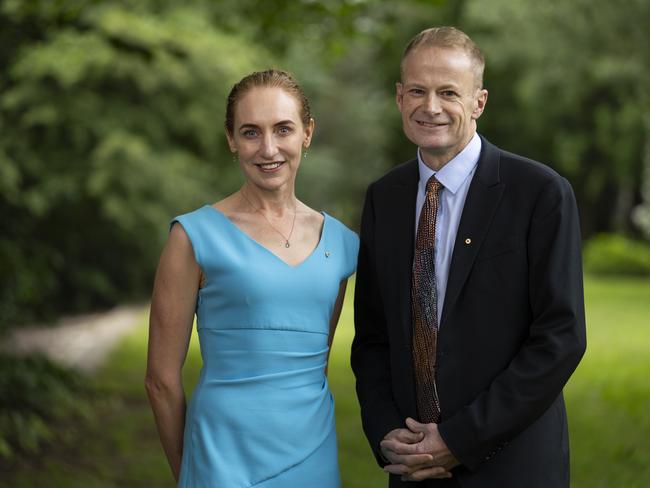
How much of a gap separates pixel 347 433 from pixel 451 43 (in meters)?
5.72

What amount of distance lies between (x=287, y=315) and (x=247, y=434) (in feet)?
1.21

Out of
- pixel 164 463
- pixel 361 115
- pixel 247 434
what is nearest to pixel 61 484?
pixel 164 463

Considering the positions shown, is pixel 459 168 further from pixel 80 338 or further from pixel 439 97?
pixel 80 338

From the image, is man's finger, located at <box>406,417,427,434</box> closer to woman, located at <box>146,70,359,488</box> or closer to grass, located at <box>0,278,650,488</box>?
woman, located at <box>146,70,359,488</box>

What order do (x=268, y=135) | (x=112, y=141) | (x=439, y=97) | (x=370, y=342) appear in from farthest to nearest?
(x=112, y=141) → (x=370, y=342) → (x=268, y=135) → (x=439, y=97)

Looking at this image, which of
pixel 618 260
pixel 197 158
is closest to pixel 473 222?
pixel 197 158

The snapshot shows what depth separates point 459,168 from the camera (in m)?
2.93

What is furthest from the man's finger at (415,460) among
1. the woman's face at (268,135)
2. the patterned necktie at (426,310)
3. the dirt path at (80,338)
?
the dirt path at (80,338)

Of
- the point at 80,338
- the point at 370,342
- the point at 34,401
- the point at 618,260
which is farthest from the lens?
the point at 618,260

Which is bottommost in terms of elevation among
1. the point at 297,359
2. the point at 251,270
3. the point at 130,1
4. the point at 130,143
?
the point at 297,359

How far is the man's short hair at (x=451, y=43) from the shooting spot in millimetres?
2793

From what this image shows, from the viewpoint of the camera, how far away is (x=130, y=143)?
19.0 metres

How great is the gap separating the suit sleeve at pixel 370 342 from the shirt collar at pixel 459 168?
311mm

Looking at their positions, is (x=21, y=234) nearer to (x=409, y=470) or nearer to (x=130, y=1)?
(x=409, y=470)
